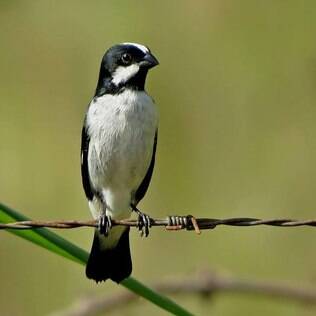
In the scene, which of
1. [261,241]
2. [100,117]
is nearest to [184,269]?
[261,241]

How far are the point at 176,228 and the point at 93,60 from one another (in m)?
5.75

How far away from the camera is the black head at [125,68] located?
271 inches

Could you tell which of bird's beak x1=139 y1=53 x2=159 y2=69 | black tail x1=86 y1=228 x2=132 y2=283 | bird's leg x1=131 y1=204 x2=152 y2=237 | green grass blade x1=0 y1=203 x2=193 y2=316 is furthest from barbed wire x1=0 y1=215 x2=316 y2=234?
bird's beak x1=139 y1=53 x2=159 y2=69

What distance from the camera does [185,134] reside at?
35.6 ft

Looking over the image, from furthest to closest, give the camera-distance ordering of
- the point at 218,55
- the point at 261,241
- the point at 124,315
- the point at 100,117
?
1. the point at 218,55
2. the point at 261,241
3. the point at 124,315
4. the point at 100,117

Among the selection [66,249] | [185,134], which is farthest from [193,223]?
[185,134]

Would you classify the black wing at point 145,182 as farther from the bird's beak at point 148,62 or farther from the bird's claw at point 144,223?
the bird's beak at point 148,62

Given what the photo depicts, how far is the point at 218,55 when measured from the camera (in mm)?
11414

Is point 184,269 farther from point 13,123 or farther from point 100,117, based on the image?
point 100,117

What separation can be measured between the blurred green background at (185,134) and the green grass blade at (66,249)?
178 inches

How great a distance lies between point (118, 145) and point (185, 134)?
4.11 meters

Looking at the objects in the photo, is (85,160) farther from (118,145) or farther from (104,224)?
(104,224)

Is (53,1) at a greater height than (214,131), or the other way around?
(53,1)

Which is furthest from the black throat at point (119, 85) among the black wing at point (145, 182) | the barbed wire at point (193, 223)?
the barbed wire at point (193, 223)
